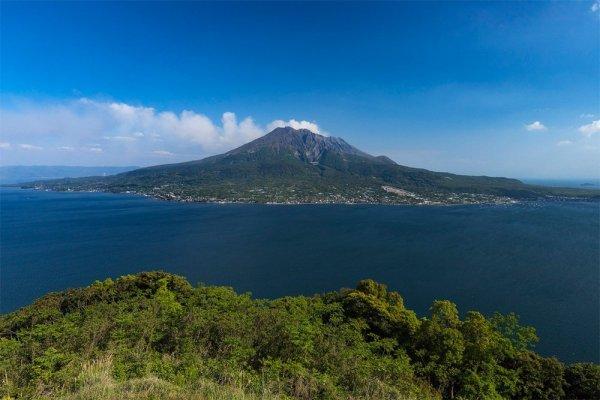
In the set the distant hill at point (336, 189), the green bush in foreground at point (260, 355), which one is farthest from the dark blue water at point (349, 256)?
the distant hill at point (336, 189)

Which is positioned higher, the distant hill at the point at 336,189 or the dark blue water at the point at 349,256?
the distant hill at the point at 336,189

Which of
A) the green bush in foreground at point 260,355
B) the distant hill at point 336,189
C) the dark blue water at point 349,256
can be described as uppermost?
the distant hill at point 336,189

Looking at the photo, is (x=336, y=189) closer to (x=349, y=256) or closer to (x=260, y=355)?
(x=349, y=256)

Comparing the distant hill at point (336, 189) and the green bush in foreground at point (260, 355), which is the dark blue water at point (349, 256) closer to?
the green bush in foreground at point (260, 355)

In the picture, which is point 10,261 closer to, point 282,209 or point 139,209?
point 139,209

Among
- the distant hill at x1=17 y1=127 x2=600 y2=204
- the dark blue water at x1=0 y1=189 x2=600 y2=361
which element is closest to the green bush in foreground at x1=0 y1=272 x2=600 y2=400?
the dark blue water at x1=0 y1=189 x2=600 y2=361

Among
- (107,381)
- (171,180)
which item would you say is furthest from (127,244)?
(171,180)

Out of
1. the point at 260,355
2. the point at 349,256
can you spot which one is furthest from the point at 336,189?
the point at 260,355
